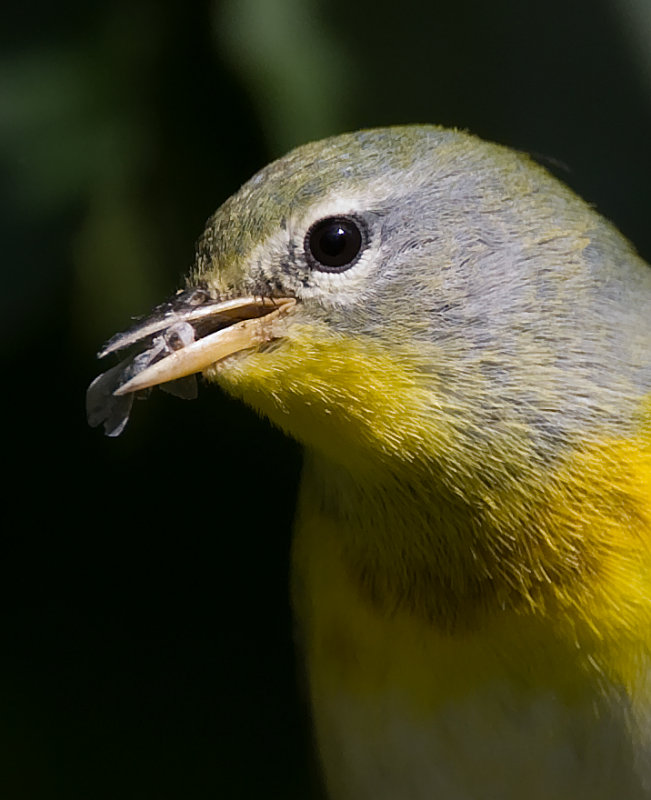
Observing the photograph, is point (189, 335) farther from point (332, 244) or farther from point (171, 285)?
point (171, 285)

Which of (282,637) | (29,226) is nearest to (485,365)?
(29,226)

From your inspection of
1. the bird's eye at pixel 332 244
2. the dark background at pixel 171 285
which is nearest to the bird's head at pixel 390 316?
the bird's eye at pixel 332 244

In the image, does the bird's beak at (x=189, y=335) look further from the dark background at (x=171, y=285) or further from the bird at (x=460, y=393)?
the dark background at (x=171, y=285)

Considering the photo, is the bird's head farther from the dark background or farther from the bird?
the dark background

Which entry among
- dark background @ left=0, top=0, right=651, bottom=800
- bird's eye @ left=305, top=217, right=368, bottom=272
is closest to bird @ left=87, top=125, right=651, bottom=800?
bird's eye @ left=305, top=217, right=368, bottom=272

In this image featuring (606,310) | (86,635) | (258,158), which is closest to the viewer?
(606,310)

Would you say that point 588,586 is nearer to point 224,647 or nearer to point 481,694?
point 481,694

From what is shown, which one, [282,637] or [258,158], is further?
[282,637]

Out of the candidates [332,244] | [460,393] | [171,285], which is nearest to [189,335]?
[332,244]
